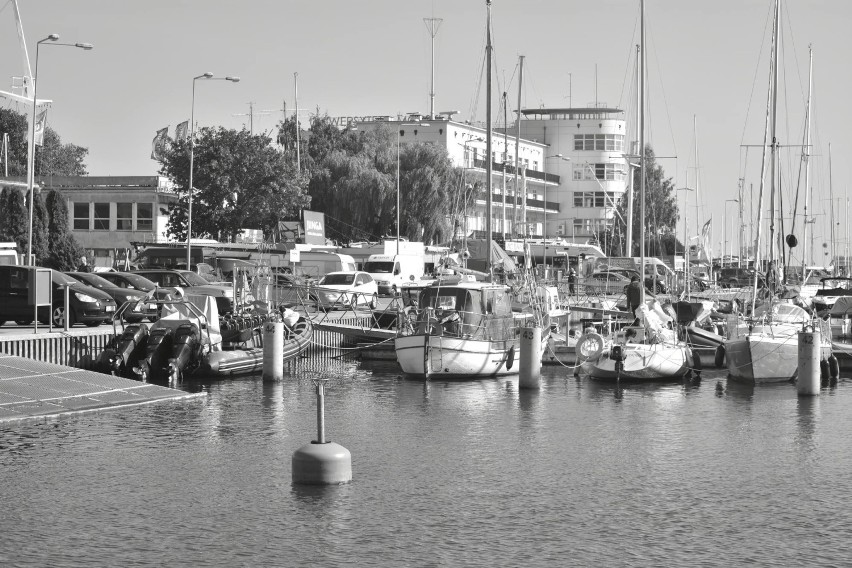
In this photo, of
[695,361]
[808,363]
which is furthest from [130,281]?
[808,363]

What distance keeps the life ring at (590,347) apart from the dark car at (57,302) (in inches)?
547

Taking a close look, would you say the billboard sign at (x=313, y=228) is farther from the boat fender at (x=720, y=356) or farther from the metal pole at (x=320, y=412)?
the metal pole at (x=320, y=412)

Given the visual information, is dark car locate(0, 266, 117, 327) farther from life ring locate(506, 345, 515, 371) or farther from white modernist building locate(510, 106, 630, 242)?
white modernist building locate(510, 106, 630, 242)

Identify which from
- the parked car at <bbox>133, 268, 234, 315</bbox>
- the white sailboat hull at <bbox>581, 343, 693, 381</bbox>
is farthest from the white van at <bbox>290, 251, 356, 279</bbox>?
the white sailboat hull at <bbox>581, 343, 693, 381</bbox>

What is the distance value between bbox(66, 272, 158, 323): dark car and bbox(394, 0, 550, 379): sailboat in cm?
745

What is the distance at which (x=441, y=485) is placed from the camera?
20531 millimetres

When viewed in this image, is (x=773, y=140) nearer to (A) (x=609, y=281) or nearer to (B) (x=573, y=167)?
(A) (x=609, y=281)

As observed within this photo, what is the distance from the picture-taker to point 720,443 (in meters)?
25.1

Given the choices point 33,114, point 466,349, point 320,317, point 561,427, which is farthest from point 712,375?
point 33,114

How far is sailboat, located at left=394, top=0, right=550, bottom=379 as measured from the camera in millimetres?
34906

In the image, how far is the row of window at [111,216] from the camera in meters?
83.2

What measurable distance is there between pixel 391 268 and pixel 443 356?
29312mm

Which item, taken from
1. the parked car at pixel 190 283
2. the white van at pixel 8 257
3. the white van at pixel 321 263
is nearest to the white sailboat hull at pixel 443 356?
the parked car at pixel 190 283

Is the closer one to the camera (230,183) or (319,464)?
(319,464)
